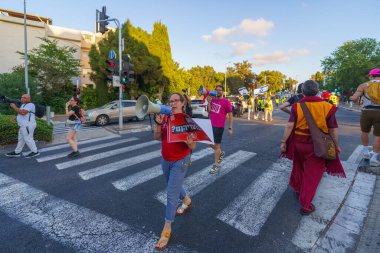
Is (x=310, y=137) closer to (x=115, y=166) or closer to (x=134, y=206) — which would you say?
(x=134, y=206)

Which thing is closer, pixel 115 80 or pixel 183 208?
pixel 183 208

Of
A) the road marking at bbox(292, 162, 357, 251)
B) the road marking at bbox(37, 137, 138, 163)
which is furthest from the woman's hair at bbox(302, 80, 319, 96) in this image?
the road marking at bbox(37, 137, 138, 163)

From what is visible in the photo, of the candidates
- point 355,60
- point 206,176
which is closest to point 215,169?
point 206,176

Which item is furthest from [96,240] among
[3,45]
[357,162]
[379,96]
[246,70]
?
[246,70]

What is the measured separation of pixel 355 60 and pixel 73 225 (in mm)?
56268

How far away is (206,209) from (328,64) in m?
61.9

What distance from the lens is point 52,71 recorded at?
22062 millimetres

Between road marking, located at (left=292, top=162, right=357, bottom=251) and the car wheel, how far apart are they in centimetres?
1257

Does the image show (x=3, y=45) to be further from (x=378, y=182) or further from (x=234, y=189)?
(x=378, y=182)

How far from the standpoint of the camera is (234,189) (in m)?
4.30

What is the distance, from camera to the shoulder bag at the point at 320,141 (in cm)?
309

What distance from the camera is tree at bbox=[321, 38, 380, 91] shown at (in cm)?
4481

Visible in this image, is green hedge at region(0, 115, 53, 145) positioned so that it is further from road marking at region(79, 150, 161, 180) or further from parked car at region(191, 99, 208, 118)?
parked car at region(191, 99, 208, 118)

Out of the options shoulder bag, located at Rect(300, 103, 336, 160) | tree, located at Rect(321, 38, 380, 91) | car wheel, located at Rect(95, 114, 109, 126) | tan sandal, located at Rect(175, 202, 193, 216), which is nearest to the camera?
shoulder bag, located at Rect(300, 103, 336, 160)
